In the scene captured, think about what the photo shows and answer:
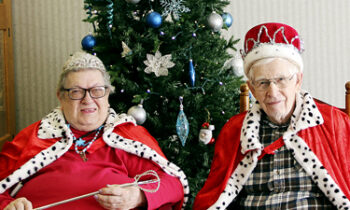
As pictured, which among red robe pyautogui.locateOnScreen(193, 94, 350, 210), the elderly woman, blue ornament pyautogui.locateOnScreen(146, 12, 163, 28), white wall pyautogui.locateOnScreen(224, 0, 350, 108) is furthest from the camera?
white wall pyautogui.locateOnScreen(224, 0, 350, 108)

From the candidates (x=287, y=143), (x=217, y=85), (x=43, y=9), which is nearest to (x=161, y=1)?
(x=217, y=85)

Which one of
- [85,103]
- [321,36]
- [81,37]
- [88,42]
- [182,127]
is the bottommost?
[182,127]

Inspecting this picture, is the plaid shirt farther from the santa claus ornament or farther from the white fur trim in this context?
the santa claus ornament

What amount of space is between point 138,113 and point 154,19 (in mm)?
509

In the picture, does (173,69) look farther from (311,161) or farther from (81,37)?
(81,37)

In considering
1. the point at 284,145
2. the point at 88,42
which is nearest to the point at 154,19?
the point at 88,42

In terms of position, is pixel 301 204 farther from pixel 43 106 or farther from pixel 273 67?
pixel 43 106

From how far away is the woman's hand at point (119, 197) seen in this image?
1.50 m

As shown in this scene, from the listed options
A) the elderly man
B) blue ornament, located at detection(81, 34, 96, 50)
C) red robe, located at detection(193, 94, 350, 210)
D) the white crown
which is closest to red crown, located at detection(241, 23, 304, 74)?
the elderly man

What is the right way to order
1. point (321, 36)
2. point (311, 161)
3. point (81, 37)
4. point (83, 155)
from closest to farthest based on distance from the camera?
point (311, 161) < point (83, 155) < point (321, 36) < point (81, 37)

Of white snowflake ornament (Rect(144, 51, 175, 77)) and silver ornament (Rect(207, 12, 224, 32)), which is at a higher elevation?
silver ornament (Rect(207, 12, 224, 32))

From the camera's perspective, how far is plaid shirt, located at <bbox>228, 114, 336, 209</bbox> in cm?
147

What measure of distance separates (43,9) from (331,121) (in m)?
2.88

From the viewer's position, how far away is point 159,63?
2037 mm
